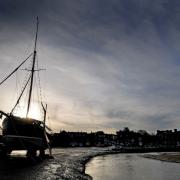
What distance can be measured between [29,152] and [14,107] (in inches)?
378

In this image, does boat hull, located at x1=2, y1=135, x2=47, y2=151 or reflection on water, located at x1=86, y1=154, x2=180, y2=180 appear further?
boat hull, located at x1=2, y1=135, x2=47, y2=151

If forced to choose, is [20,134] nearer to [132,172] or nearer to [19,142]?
[19,142]

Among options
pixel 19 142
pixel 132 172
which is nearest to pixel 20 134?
pixel 19 142

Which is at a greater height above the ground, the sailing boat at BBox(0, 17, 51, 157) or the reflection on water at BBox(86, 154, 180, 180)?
the sailing boat at BBox(0, 17, 51, 157)

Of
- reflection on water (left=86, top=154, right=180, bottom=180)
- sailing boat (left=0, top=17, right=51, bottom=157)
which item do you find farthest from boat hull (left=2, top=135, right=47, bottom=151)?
reflection on water (left=86, top=154, right=180, bottom=180)

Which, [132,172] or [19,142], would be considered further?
[19,142]

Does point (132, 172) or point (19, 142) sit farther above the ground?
point (19, 142)

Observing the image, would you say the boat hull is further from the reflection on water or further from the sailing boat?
the reflection on water

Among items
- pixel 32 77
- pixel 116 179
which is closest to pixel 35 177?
pixel 116 179

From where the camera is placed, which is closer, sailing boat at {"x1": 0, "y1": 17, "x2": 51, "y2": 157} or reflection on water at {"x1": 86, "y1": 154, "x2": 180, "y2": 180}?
reflection on water at {"x1": 86, "y1": 154, "x2": 180, "y2": 180}

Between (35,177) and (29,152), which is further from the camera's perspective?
(29,152)

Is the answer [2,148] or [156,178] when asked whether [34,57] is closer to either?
[2,148]

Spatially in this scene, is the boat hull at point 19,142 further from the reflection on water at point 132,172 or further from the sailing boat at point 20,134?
the reflection on water at point 132,172

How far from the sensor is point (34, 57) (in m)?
75.3
